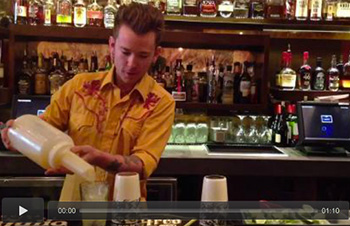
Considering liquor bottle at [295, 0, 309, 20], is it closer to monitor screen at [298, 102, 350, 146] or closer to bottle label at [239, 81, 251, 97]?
bottle label at [239, 81, 251, 97]

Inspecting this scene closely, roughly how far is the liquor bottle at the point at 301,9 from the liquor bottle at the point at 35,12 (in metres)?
2.02

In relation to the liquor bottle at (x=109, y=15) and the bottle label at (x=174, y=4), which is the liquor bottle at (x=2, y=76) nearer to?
the liquor bottle at (x=109, y=15)

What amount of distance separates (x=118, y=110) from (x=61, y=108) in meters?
0.22

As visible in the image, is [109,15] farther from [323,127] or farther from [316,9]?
[323,127]

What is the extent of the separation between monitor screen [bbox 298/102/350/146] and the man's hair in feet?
6.25


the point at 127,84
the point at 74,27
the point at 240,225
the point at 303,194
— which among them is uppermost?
the point at 74,27

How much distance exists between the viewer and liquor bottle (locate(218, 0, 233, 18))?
3.55m

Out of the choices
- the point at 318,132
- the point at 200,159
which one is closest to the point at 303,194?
the point at 318,132

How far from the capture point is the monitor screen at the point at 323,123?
318cm

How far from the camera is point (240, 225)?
109cm

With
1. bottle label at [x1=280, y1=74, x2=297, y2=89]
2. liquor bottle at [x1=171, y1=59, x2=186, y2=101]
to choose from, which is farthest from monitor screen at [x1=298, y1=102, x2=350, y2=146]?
liquor bottle at [x1=171, y1=59, x2=186, y2=101]

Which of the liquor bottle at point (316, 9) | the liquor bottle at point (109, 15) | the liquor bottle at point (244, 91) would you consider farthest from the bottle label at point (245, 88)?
the liquor bottle at point (109, 15)

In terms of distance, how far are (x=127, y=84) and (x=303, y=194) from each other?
6.60ft

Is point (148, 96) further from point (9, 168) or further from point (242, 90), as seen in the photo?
point (242, 90)
